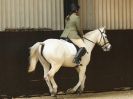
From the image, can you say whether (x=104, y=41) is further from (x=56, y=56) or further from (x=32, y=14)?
(x=32, y=14)

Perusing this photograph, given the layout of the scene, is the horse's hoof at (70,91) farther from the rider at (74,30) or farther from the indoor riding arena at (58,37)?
the rider at (74,30)

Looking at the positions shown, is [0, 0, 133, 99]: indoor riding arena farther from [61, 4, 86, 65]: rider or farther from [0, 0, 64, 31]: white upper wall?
[61, 4, 86, 65]: rider

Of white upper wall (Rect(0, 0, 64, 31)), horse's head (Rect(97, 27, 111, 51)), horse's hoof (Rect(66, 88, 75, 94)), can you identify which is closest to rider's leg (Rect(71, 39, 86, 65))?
horse's head (Rect(97, 27, 111, 51))

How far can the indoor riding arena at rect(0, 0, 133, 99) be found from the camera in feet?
36.4

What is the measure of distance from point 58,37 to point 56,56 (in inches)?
42.7

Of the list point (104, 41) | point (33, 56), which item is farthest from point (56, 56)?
point (104, 41)

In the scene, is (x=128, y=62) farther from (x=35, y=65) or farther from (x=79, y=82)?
(x=35, y=65)

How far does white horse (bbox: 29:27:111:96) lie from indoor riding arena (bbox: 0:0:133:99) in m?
0.35

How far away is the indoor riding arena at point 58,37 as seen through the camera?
1109cm

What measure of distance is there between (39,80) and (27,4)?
1.67 metres

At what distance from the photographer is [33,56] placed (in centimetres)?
1076

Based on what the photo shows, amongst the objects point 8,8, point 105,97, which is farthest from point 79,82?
point 8,8

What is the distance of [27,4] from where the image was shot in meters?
11.6

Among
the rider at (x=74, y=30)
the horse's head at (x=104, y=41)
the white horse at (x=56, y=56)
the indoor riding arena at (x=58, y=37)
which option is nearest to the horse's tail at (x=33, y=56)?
the white horse at (x=56, y=56)
